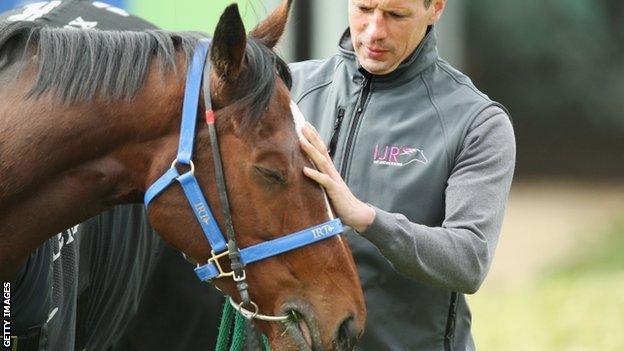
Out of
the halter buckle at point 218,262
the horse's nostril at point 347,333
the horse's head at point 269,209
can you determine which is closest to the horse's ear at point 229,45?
the horse's head at point 269,209

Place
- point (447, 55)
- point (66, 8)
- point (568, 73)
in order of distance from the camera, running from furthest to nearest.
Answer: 1. point (568, 73)
2. point (447, 55)
3. point (66, 8)

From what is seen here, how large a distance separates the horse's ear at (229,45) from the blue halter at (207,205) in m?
0.06

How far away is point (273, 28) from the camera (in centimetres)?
283

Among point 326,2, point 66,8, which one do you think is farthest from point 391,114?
point 326,2

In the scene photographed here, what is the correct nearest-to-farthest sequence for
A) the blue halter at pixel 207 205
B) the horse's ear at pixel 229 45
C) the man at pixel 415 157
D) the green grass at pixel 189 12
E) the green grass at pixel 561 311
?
1. the horse's ear at pixel 229 45
2. the blue halter at pixel 207 205
3. the man at pixel 415 157
4. the green grass at pixel 189 12
5. the green grass at pixel 561 311

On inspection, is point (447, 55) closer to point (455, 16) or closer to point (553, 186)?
point (455, 16)

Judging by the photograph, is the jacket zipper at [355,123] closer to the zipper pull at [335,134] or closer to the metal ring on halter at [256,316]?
the zipper pull at [335,134]

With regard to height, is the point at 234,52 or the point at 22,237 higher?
the point at 234,52

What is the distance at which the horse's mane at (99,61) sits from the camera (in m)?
2.63

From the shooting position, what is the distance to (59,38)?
8.73 feet

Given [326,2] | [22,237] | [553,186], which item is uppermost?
[22,237]

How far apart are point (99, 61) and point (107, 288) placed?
3.16 ft

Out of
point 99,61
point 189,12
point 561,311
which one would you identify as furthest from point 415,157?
point 561,311

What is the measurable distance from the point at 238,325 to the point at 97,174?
2.02 ft
